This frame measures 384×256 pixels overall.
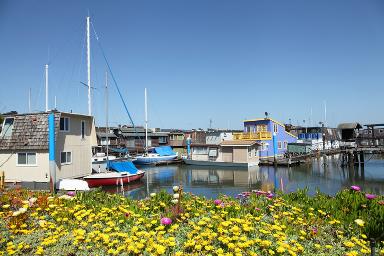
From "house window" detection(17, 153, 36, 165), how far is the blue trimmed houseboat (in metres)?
39.4

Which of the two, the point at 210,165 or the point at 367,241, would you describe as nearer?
the point at 367,241

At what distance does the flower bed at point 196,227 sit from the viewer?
5.79 metres

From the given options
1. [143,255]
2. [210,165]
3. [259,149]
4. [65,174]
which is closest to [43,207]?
[143,255]

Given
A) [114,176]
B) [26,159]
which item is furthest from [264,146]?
[26,159]

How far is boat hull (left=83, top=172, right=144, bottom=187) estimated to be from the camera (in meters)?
28.7

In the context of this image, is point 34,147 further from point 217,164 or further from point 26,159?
point 217,164

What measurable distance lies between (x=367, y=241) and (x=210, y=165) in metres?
45.6

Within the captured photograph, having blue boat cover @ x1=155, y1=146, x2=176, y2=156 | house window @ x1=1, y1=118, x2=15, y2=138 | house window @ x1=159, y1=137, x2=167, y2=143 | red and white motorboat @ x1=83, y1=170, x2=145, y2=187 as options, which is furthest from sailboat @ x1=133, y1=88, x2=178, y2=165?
house window @ x1=1, y1=118, x2=15, y2=138

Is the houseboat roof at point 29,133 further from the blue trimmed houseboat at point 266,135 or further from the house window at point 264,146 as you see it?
the house window at point 264,146

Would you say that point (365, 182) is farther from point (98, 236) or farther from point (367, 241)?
point (98, 236)

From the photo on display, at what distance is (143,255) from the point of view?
221 inches

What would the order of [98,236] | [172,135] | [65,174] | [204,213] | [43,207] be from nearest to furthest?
[98,236]
[204,213]
[43,207]
[65,174]
[172,135]

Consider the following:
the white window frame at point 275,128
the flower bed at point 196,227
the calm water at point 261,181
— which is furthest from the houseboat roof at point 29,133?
the white window frame at point 275,128

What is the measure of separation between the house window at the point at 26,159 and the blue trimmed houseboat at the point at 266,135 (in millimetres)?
39415
